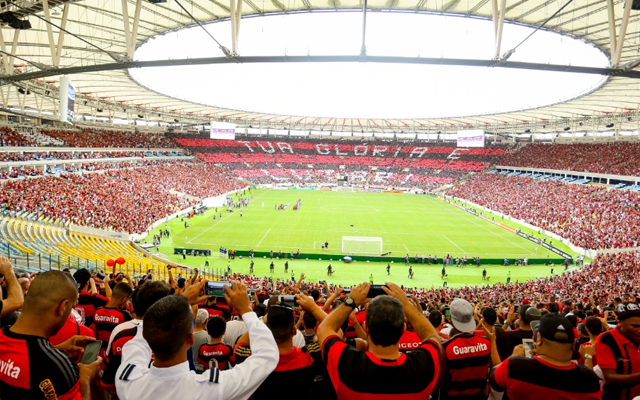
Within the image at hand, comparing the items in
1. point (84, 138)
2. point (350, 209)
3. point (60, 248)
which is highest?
point (84, 138)

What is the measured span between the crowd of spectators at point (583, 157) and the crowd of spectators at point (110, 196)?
51.4 meters

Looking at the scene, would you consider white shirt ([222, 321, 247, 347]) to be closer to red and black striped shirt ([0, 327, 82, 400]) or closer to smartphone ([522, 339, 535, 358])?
red and black striped shirt ([0, 327, 82, 400])

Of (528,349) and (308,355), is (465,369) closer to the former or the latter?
(528,349)

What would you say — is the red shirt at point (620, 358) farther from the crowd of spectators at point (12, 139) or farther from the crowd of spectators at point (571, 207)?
the crowd of spectators at point (12, 139)

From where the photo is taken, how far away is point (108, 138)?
54500 millimetres

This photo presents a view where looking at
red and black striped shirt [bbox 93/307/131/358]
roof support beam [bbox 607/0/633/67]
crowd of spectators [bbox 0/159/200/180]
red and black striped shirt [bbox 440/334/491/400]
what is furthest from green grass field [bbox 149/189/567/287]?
red and black striped shirt [bbox 440/334/491/400]

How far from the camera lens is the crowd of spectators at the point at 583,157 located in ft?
156

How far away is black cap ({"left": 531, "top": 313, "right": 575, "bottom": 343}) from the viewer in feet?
9.62

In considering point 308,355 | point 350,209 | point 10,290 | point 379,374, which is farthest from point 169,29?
point 350,209

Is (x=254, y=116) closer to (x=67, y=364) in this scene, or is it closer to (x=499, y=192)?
(x=499, y=192)

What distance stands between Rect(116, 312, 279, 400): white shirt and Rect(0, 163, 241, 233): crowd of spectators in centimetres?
3064

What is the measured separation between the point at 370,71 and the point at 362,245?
2121 cm

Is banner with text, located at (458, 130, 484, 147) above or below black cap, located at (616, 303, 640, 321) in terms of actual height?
above

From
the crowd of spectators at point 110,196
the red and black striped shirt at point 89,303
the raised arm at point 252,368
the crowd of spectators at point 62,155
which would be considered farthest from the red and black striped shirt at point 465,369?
the crowd of spectators at point 62,155
